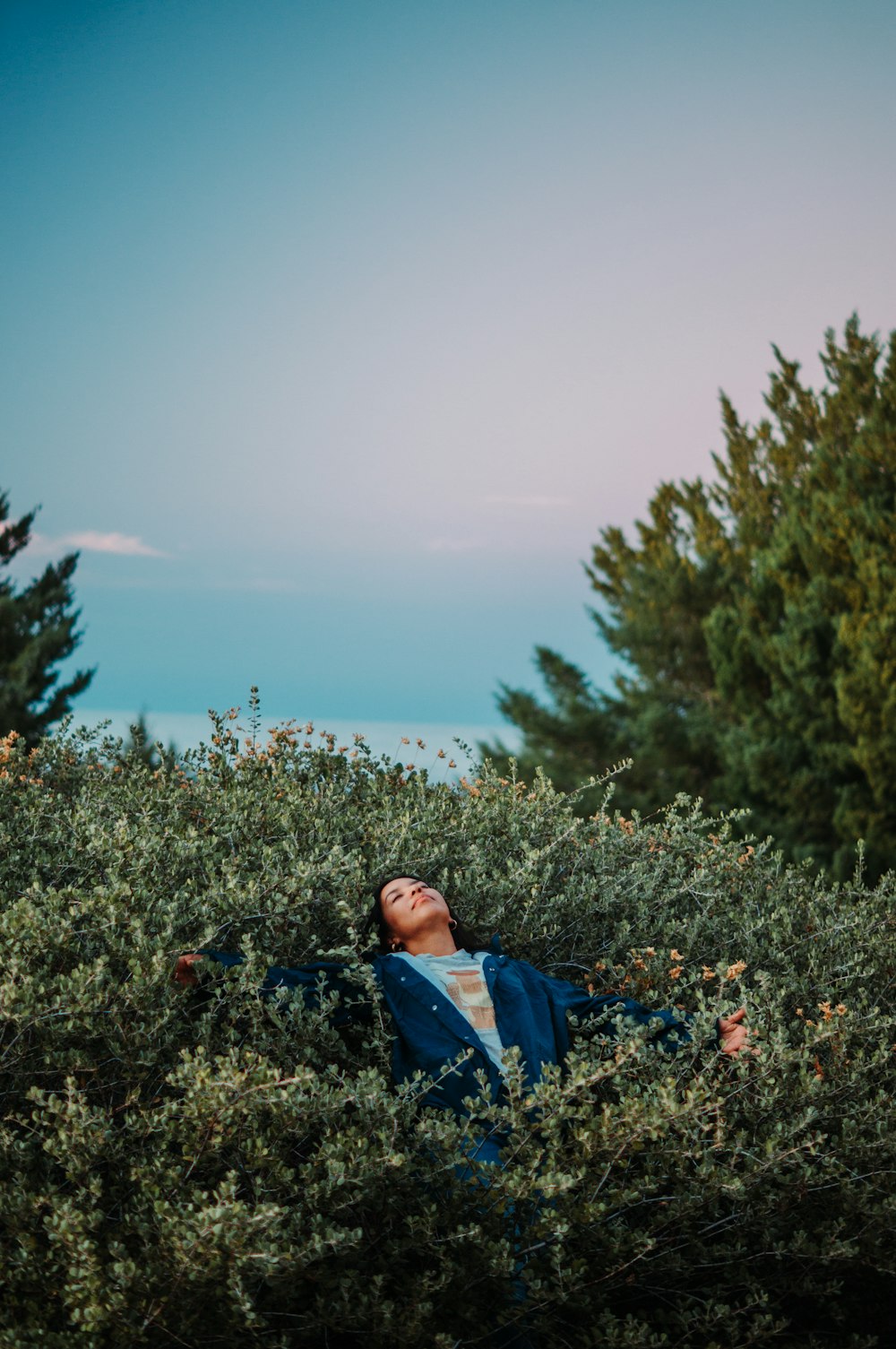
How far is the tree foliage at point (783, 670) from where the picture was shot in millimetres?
13117

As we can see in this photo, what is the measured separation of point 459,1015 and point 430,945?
0.29 meters

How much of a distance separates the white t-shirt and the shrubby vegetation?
0.72ft

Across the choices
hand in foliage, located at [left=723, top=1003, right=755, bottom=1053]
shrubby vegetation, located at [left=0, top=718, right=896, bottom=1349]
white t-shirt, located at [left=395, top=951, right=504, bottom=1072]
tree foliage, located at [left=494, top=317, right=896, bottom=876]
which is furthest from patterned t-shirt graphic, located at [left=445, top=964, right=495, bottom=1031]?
tree foliage, located at [left=494, top=317, right=896, bottom=876]

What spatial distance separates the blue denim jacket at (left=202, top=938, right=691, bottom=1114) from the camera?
3.23 meters

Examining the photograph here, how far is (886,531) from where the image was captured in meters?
14.1

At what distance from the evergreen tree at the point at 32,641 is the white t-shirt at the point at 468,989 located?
10.8m

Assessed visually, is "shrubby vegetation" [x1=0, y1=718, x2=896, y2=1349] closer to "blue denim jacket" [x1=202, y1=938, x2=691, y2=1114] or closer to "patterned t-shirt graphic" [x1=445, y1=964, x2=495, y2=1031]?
"blue denim jacket" [x1=202, y1=938, x2=691, y2=1114]

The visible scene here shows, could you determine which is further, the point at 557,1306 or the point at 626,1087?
the point at 626,1087

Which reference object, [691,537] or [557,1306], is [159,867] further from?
[691,537]

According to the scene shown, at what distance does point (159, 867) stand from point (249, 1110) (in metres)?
1.27

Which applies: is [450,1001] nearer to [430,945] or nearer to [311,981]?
[430,945]

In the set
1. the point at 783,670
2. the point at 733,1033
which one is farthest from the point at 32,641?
the point at 733,1033

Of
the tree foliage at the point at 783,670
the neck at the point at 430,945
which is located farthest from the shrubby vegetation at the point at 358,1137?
the tree foliage at the point at 783,670

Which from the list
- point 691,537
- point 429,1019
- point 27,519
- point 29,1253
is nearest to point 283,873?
point 429,1019
